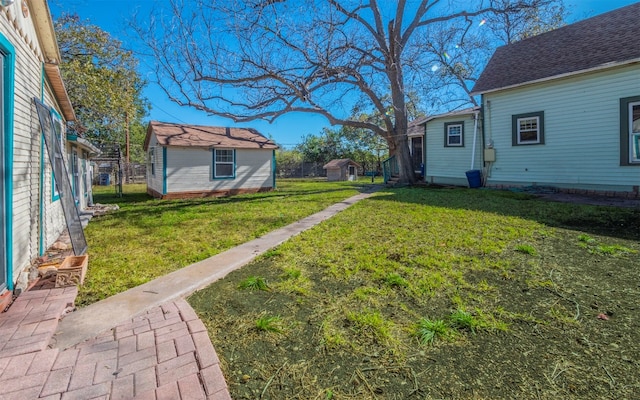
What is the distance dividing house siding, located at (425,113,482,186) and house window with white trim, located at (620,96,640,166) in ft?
13.7

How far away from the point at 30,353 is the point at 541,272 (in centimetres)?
426

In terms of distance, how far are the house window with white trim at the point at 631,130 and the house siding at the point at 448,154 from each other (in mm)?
4178

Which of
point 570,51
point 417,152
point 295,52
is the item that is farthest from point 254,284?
point 417,152

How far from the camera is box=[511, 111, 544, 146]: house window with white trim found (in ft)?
34.2

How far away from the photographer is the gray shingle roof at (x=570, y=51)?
29.9ft

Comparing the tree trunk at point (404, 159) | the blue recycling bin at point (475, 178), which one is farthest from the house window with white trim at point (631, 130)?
the tree trunk at point (404, 159)

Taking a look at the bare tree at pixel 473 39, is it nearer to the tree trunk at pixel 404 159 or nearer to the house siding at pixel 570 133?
the house siding at pixel 570 133

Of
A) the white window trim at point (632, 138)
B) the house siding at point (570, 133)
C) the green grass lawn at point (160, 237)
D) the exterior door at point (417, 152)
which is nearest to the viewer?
the green grass lawn at point (160, 237)

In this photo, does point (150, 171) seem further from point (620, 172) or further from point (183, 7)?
point (620, 172)

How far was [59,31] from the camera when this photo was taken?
1354 centimetres

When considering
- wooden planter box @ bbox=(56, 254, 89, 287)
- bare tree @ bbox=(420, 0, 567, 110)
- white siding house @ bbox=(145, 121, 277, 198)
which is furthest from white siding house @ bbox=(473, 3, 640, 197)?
wooden planter box @ bbox=(56, 254, 89, 287)

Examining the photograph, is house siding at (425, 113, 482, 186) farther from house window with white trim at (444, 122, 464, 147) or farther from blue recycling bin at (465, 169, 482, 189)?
blue recycling bin at (465, 169, 482, 189)

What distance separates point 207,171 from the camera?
13.2 metres

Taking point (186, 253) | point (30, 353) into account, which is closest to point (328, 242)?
point (186, 253)
